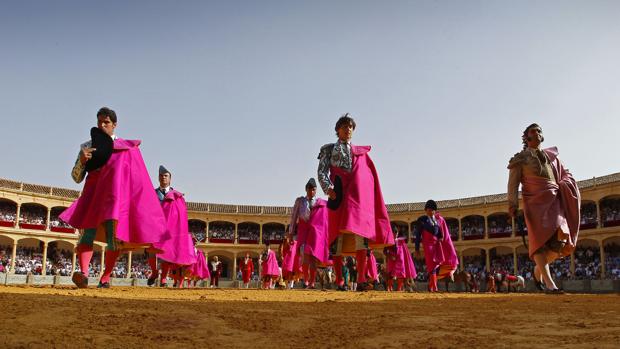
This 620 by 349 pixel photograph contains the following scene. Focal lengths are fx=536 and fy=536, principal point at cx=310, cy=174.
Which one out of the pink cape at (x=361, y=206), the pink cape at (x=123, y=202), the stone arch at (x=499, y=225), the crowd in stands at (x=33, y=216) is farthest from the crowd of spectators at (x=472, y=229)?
the pink cape at (x=123, y=202)

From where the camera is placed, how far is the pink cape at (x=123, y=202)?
6.39 m

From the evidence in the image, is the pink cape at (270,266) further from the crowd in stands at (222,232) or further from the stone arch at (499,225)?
the crowd in stands at (222,232)

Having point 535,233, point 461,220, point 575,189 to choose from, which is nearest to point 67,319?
point 535,233

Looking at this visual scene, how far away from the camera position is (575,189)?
24.4 feet

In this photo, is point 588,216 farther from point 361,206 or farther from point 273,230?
point 361,206

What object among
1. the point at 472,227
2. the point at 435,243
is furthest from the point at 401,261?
the point at 472,227

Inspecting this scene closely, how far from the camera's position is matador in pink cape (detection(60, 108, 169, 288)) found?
6367 millimetres

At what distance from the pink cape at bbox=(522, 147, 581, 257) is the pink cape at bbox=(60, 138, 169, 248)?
487 centimetres

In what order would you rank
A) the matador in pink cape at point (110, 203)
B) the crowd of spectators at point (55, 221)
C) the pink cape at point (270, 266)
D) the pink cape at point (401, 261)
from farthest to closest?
1. the crowd of spectators at point (55, 221)
2. the pink cape at point (270, 266)
3. the pink cape at point (401, 261)
4. the matador in pink cape at point (110, 203)

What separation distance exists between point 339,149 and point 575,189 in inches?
132

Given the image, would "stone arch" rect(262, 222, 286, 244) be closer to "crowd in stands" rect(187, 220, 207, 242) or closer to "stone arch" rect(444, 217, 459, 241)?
"crowd in stands" rect(187, 220, 207, 242)

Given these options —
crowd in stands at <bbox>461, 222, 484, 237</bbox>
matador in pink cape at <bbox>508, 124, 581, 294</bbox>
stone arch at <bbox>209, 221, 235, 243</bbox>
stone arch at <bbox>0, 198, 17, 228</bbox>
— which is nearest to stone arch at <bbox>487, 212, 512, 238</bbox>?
crowd in stands at <bbox>461, 222, 484, 237</bbox>

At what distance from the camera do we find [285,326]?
3021mm

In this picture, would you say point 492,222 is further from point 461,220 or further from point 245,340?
point 245,340
